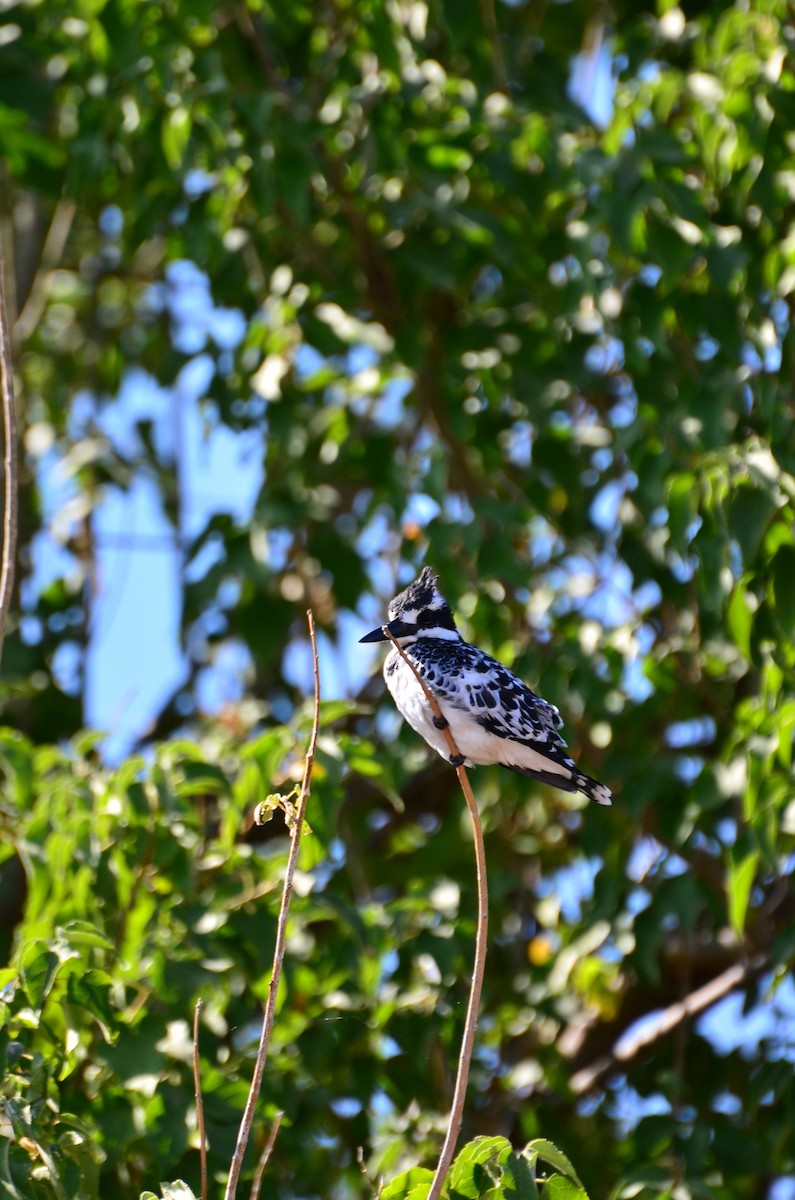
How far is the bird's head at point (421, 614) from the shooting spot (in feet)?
13.1

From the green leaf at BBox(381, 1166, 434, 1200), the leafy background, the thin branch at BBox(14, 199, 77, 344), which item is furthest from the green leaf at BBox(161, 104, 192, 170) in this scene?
the green leaf at BBox(381, 1166, 434, 1200)

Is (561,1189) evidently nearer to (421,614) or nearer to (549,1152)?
(549,1152)

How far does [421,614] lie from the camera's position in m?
4.03

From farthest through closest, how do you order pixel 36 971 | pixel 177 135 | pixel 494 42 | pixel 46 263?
pixel 46 263 < pixel 494 42 < pixel 177 135 < pixel 36 971

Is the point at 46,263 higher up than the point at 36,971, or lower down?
higher up

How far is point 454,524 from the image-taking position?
4453 mm

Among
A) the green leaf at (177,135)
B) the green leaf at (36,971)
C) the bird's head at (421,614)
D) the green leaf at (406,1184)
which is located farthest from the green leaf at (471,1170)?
the green leaf at (177,135)

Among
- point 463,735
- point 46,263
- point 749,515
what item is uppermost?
point 46,263

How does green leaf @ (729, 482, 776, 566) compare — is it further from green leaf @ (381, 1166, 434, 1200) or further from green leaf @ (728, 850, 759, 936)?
green leaf @ (381, 1166, 434, 1200)

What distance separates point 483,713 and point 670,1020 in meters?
1.72

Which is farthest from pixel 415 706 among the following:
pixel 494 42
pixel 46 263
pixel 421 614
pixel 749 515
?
pixel 46 263

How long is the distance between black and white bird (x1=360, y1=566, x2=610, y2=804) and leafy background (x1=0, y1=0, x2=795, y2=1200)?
0.87 feet

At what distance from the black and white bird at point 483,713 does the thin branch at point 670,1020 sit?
1.38 meters

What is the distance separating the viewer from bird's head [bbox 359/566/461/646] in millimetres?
3982
